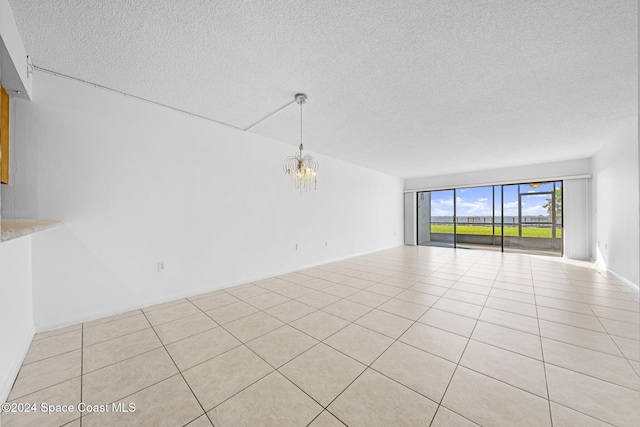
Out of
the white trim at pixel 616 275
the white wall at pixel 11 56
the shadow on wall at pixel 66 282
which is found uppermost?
the white wall at pixel 11 56

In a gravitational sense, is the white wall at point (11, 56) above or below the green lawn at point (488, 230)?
above

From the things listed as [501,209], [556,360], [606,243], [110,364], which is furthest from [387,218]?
[110,364]

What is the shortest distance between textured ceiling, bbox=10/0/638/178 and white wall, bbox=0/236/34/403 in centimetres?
179

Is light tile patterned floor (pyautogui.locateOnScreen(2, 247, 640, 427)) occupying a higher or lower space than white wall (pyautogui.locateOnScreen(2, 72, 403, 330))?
lower

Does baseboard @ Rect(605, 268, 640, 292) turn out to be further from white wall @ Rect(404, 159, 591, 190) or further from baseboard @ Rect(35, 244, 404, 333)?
A: baseboard @ Rect(35, 244, 404, 333)

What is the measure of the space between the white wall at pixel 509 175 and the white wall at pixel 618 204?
0.54m

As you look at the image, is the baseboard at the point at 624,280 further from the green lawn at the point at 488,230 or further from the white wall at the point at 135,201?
the white wall at the point at 135,201

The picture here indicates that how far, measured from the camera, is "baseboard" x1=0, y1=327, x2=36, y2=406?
4.86 feet

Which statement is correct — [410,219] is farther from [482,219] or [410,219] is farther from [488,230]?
[488,230]

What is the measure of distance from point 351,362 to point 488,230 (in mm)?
9615

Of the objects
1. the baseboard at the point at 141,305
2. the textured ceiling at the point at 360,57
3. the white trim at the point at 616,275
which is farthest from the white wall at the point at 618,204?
the baseboard at the point at 141,305

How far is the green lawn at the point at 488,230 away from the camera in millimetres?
7793

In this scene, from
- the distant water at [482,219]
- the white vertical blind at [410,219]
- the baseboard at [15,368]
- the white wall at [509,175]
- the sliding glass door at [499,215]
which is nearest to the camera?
the baseboard at [15,368]

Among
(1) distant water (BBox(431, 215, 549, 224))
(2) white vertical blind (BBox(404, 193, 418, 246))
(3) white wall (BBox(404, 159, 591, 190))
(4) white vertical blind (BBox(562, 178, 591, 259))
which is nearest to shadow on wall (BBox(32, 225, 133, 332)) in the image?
(2) white vertical blind (BBox(404, 193, 418, 246))
